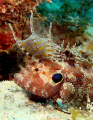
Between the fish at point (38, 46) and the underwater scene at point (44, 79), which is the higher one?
the fish at point (38, 46)

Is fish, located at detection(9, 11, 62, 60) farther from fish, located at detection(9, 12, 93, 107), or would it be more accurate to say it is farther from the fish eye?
the fish eye

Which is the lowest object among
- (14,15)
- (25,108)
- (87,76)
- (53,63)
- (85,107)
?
(85,107)

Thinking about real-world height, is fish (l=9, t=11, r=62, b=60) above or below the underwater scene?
above

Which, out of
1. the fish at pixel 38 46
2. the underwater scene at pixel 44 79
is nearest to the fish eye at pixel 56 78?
the underwater scene at pixel 44 79

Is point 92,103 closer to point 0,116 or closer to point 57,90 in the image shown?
point 57,90

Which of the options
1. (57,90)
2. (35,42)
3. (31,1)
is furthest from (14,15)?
(57,90)

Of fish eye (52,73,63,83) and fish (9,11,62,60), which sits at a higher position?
fish (9,11,62,60)

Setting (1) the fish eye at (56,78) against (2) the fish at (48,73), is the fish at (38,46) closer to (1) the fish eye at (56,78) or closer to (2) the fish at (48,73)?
(2) the fish at (48,73)

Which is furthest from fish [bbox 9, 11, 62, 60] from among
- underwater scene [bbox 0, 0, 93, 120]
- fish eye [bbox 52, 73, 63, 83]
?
fish eye [bbox 52, 73, 63, 83]
